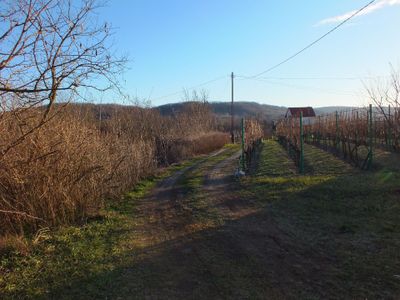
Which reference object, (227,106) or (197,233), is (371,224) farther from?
(227,106)

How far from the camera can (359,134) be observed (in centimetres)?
1988

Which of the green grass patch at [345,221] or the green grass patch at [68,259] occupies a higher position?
the green grass patch at [345,221]

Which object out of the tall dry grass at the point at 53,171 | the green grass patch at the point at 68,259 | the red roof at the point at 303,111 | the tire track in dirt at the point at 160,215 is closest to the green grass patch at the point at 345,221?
the tire track in dirt at the point at 160,215

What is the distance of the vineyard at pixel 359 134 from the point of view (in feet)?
51.1

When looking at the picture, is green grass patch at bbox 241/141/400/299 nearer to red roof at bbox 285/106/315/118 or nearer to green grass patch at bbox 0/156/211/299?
green grass patch at bbox 0/156/211/299

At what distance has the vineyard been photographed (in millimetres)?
15578

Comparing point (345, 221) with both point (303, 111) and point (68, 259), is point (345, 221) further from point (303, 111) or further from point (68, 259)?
point (303, 111)

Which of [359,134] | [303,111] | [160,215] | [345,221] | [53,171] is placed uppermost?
[303,111]

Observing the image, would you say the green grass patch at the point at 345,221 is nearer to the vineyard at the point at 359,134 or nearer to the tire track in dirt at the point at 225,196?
the tire track in dirt at the point at 225,196

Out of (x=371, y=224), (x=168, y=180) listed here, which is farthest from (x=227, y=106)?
(x=371, y=224)

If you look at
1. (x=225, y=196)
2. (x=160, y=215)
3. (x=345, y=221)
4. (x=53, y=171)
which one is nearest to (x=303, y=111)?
(x=225, y=196)

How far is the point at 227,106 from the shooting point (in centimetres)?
13138

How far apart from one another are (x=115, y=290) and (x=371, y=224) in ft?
15.6

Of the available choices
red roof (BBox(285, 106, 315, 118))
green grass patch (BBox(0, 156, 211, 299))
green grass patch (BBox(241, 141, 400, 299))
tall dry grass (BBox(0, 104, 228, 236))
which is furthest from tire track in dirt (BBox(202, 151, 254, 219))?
red roof (BBox(285, 106, 315, 118))
